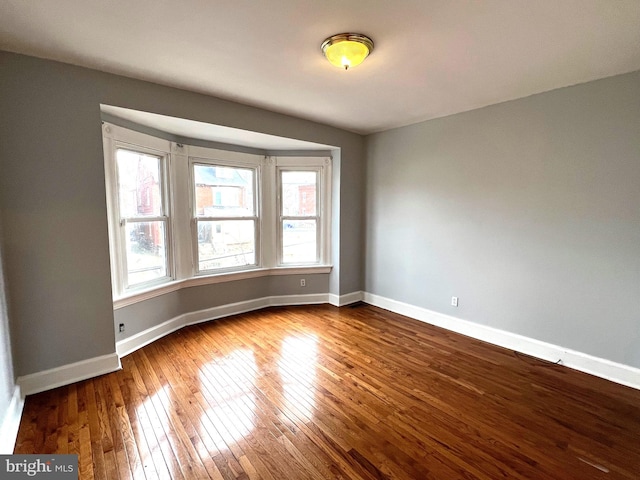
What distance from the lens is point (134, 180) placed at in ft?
9.81

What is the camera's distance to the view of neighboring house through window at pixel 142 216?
2.87m

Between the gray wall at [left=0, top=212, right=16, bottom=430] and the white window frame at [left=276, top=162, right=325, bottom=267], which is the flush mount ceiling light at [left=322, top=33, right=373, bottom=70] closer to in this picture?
the white window frame at [left=276, top=162, right=325, bottom=267]

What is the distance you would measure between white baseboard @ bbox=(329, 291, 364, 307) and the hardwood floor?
129 cm

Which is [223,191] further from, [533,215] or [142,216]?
[533,215]

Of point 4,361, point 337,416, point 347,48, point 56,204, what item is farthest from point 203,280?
point 347,48

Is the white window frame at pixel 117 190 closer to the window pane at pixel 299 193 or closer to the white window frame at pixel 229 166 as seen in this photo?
the white window frame at pixel 229 166

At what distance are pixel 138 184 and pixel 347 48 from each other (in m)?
2.45

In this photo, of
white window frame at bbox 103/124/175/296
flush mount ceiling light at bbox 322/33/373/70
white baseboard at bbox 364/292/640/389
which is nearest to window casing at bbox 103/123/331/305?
white window frame at bbox 103/124/175/296

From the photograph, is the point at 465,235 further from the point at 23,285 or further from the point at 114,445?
the point at 23,285

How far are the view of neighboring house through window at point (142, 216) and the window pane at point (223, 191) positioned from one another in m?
0.47

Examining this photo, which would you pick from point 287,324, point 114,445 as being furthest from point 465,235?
point 114,445

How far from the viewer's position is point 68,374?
2.35 metres

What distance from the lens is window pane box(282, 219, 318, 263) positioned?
14.2ft

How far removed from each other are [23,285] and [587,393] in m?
4.37
